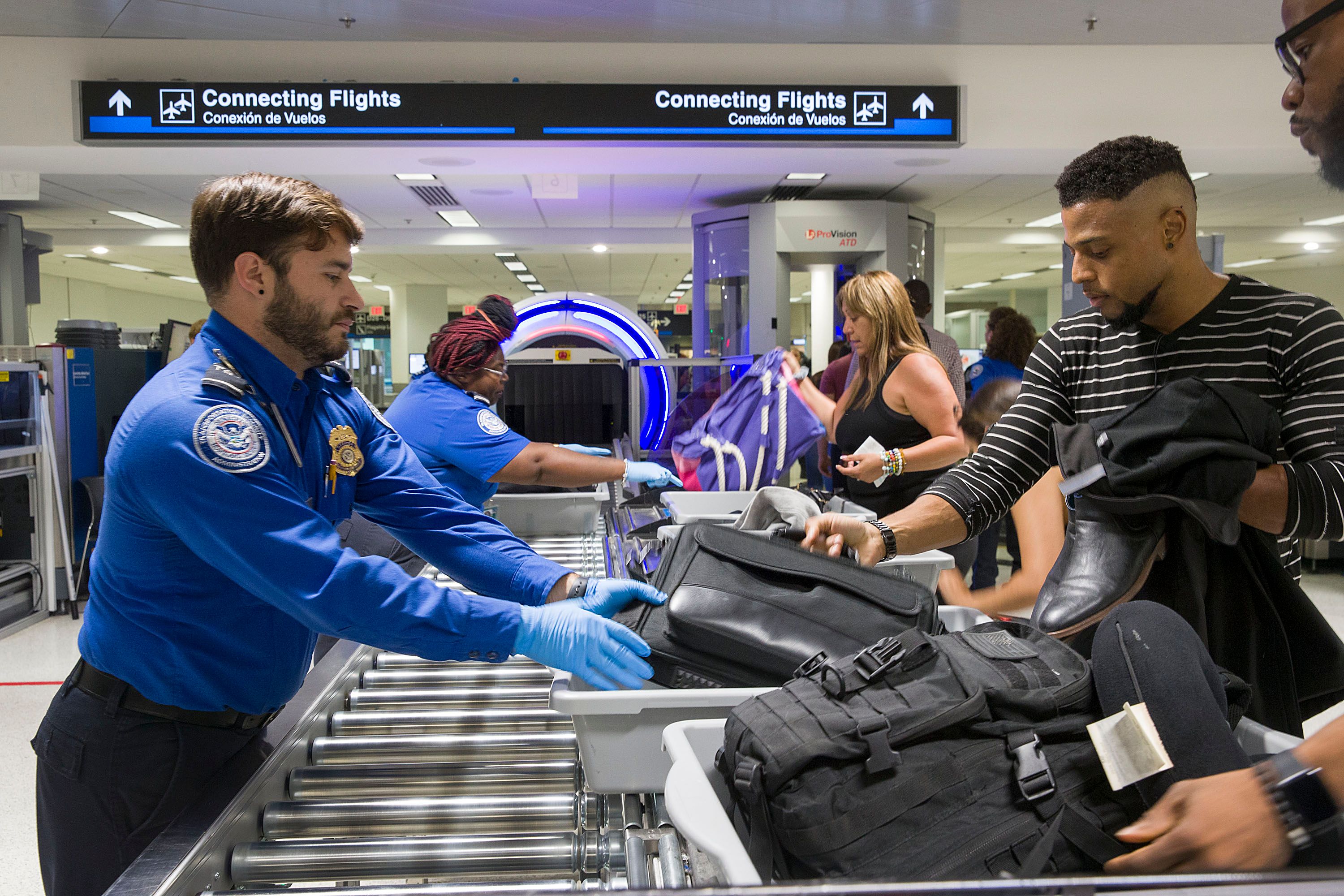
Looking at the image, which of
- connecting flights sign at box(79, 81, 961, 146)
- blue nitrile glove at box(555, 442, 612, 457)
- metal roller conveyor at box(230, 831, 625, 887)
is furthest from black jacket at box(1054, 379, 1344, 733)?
connecting flights sign at box(79, 81, 961, 146)

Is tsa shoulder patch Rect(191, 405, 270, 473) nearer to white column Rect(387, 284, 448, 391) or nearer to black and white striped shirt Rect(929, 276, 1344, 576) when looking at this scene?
black and white striped shirt Rect(929, 276, 1344, 576)

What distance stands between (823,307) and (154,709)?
335 inches

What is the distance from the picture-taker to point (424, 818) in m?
1.15

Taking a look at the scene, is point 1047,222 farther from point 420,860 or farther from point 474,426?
point 420,860

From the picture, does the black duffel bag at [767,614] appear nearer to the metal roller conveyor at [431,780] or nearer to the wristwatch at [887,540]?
the metal roller conveyor at [431,780]

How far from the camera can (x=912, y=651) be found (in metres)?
0.96

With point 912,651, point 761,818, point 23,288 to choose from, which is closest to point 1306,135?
point 912,651

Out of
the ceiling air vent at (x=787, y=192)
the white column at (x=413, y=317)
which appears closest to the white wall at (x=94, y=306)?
the white column at (x=413, y=317)

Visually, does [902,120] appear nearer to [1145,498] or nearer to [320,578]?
[1145,498]

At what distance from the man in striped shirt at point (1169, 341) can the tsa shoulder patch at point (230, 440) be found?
0.89 metres

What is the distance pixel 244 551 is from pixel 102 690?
427mm

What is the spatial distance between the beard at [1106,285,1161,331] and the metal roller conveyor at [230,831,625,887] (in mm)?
1140

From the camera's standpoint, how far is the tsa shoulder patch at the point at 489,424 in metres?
2.74

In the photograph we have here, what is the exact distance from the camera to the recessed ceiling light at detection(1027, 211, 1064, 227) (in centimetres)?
1082
